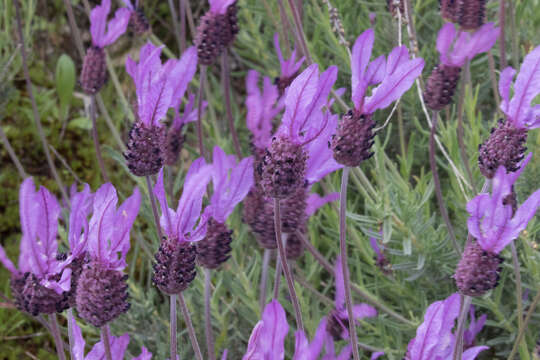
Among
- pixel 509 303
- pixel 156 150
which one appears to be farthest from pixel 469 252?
pixel 509 303

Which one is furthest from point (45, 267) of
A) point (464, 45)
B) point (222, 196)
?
point (464, 45)

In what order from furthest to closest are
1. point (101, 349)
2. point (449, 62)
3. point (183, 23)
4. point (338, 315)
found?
point (183, 23) < point (338, 315) < point (449, 62) < point (101, 349)

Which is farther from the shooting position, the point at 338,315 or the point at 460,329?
the point at 338,315

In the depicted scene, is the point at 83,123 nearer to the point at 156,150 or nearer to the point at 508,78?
the point at 156,150

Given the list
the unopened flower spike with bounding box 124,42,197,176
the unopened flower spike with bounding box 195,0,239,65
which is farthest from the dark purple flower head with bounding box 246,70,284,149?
the unopened flower spike with bounding box 124,42,197,176

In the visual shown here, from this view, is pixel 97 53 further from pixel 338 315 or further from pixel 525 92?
pixel 525 92

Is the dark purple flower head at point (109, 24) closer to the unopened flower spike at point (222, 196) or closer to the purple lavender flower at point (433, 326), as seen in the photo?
the unopened flower spike at point (222, 196)

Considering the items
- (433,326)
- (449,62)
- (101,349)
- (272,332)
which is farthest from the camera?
(449,62)

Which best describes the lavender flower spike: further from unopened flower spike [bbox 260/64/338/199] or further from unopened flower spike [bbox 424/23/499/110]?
unopened flower spike [bbox 424/23/499/110]
